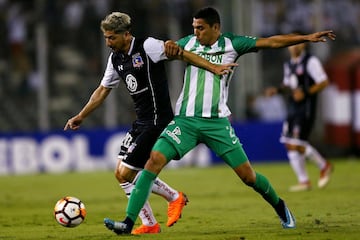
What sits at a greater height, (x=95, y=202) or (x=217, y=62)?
(x=217, y=62)

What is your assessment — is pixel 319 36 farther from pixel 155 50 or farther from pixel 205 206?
pixel 205 206

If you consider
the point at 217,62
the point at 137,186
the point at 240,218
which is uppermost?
the point at 217,62

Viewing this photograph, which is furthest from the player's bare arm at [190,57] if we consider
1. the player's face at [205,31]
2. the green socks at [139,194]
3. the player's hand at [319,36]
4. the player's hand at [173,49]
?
the green socks at [139,194]

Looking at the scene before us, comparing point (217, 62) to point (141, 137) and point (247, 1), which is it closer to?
point (141, 137)

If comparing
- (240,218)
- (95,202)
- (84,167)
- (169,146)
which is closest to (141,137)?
(169,146)

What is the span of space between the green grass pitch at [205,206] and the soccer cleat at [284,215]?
0.28ft

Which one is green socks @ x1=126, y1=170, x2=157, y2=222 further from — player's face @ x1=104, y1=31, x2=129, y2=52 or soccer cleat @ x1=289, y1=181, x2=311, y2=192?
soccer cleat @ x1=289, y1=181, x2=311, y2=192

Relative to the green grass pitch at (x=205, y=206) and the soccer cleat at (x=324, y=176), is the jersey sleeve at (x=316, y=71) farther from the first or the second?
the green grass pitch at (x=205, y=206)

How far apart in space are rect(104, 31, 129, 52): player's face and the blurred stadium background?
12.0 m

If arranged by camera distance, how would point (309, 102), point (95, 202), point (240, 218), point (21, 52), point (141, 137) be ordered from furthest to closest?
point (21, 52)
point (309, 102)
point (95, 202)
point (240, 218)
point (141, 137)

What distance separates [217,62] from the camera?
9.67m

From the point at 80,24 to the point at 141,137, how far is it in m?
12.9

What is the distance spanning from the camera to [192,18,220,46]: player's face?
9633mm

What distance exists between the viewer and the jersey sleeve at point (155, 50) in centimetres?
964
